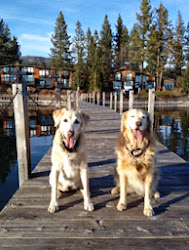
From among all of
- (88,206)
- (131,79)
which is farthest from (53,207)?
(131,79)

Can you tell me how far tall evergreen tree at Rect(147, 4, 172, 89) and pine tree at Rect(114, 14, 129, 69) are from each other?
1266 centimetres

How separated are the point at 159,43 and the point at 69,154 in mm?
49511

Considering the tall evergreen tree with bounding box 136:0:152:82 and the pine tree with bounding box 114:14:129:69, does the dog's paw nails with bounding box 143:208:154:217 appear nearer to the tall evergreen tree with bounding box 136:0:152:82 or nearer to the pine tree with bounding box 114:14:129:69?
the tall evergreen tree with bounding box 136:0:152:82

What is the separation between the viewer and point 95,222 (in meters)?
2.12

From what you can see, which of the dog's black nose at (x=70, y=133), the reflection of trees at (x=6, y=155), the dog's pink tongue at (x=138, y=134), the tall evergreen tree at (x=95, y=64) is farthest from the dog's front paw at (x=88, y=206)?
the tall evergreen tree at (x=95, y=64)

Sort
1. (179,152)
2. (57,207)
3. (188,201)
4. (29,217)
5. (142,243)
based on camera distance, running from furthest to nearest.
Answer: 1. (179,152)
2. (188,201)
3. (57,207)
4. (29,217)
5. (142,243)

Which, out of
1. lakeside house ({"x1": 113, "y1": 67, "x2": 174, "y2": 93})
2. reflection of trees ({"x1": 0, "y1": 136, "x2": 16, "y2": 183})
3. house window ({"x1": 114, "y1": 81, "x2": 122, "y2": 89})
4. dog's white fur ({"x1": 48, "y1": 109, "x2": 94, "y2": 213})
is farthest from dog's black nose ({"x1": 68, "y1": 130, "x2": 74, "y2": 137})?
house window ({"x1": 114, "y1": 81, "x2": 122, "y2": 89})

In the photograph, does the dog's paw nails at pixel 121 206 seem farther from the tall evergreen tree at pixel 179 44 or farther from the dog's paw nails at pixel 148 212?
the tall evergreen tree at pixel 179 44

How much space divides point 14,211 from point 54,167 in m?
0.70

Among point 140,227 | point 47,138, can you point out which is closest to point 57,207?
point 140,227

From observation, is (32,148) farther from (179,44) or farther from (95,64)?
(179,44)

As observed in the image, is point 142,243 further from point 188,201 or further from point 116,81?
point 116,81

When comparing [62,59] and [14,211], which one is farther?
[62,59]

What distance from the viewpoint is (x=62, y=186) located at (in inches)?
107
